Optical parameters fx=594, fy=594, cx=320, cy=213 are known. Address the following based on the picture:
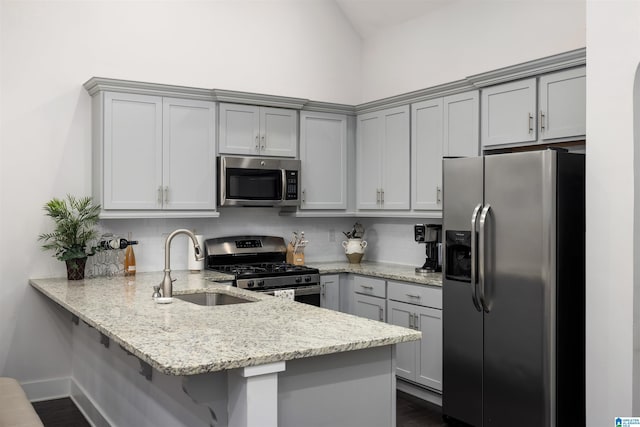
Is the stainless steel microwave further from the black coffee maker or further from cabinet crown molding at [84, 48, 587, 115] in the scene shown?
the black coffee maker

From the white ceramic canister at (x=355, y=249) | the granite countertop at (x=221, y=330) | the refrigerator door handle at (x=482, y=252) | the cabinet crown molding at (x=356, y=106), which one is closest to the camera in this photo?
the granite countertop at (x=221, y=330)

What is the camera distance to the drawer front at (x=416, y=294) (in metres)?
4.32

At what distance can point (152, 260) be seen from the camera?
4.97 meters

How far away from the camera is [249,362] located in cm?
204

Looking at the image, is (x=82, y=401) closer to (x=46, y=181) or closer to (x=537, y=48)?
(x=46, y=181)

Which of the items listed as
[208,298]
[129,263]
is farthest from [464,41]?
[129,263]

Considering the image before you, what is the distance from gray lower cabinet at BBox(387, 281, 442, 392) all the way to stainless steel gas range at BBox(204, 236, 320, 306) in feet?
2.30

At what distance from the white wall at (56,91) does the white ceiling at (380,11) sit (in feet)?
4.18

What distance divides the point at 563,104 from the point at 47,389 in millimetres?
4329

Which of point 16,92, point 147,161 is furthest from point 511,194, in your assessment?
point 16,92

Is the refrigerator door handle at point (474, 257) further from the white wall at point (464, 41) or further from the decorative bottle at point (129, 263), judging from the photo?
the decorative bottle at point (129, 263)

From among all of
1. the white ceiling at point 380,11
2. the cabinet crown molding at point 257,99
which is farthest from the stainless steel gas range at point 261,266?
the white ceiling at point 380,11

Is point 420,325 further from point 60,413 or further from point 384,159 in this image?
point 60,413

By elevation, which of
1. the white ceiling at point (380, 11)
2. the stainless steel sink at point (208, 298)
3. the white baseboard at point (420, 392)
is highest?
the white ceiling at point (380, 11)
